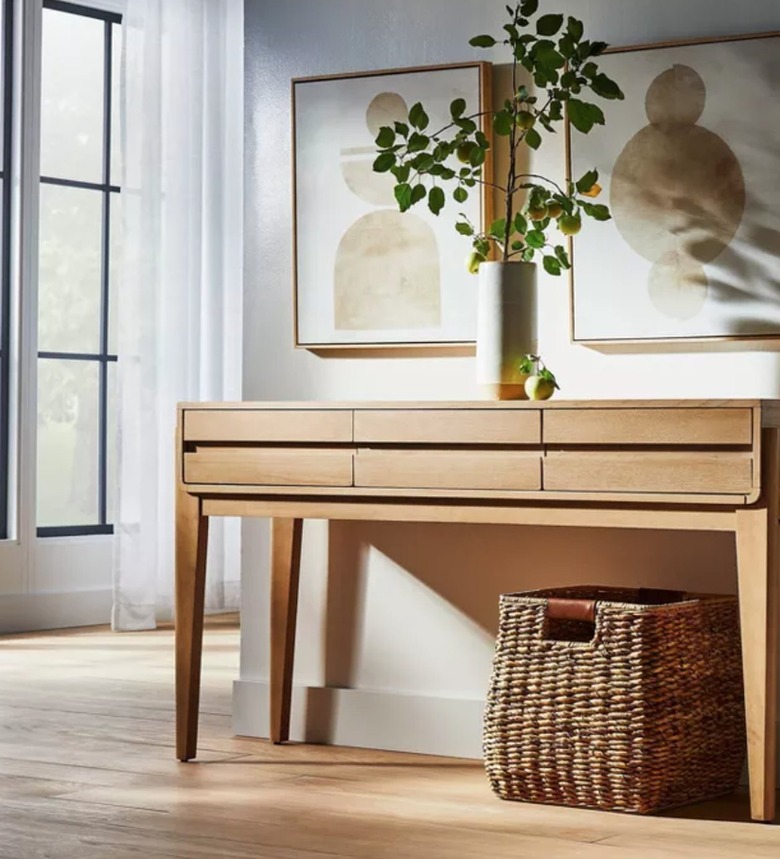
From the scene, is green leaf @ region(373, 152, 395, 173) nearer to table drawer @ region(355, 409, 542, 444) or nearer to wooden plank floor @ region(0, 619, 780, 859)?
table drawer @ region(355, 409, 542, 444)

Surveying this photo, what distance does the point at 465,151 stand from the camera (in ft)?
10.6

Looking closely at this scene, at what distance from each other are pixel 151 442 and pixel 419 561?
241 centimetres

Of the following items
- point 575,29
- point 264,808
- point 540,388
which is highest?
point 575,29

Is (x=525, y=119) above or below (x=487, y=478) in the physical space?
above

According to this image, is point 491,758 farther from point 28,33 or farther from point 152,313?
point 28,33

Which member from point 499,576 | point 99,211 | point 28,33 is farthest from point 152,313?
point 499,576

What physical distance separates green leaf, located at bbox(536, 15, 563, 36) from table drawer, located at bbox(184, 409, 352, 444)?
0.82m

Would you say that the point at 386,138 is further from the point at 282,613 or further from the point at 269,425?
the point at 282,613

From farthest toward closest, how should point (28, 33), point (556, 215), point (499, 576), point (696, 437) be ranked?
point (28, 33) < point (499, 576) < point (556, 215) < point (696, 437)

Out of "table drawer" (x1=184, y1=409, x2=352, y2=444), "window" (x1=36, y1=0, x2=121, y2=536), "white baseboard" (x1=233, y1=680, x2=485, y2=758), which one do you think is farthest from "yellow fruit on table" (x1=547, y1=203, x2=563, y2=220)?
"window" (x1=36, y1=0, x2=121, y2=536)

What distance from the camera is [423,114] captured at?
3.29 meters

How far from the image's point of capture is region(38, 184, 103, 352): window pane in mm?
5684

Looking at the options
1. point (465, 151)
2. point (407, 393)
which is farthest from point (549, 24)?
point (407, 393)

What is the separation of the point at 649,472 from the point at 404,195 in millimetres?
830
